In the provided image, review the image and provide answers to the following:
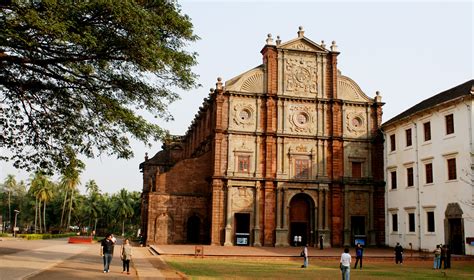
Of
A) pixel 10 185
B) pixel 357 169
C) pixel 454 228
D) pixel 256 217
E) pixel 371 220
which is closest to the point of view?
pixel 454 228

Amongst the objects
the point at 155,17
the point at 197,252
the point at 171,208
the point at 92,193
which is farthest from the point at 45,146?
the point at 92,193

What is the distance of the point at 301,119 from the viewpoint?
4116 centimetres

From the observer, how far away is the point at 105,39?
14.0m

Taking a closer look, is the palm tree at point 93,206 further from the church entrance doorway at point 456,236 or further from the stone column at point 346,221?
the church entrance doorway at point 456,236

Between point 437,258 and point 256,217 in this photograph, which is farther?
point 256,217

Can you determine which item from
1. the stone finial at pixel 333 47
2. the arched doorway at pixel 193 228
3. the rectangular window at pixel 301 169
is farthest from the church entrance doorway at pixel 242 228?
the stone finial at pixel 333 47

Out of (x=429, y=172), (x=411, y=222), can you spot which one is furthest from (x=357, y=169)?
(x=429, y=172)

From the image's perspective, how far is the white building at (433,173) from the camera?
30922mm

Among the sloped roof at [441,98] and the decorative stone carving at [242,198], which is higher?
the sloped roof at [441,98]

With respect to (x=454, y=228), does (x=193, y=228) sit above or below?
below

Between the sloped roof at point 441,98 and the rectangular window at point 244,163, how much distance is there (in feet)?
39.1

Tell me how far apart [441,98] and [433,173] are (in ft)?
18.6

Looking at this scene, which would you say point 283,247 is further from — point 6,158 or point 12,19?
point 12,19

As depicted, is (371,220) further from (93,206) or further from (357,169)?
(93,206)
